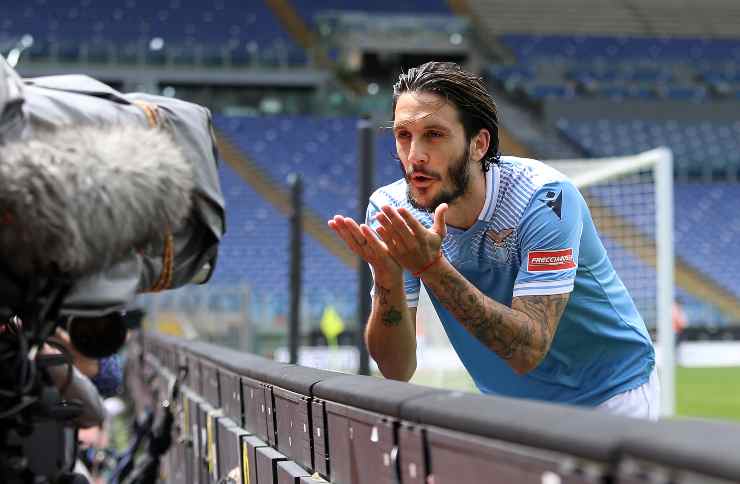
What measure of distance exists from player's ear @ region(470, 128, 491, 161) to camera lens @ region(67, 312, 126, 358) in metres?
1.10

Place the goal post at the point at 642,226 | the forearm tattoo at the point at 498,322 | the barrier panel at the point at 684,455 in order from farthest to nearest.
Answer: the goal post at the point at 642,226, the forearm tattoo at the point at 498,322, the barrier panel at the point at 684,455

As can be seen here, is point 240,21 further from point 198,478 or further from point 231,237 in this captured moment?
point 198,478

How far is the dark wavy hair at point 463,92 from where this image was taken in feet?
10.3

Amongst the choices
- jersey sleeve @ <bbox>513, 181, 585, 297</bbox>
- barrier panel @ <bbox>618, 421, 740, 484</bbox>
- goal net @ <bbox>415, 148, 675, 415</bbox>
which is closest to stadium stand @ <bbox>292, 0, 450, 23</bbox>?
goal net @ <bbox>415, 148, 675, 415</bbox>

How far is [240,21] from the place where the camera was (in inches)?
1283

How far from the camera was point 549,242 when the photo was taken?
9.89ft

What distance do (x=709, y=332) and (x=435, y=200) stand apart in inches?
1015

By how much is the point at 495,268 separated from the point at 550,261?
229 millimetres

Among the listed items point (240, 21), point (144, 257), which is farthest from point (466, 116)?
point (240, 21)

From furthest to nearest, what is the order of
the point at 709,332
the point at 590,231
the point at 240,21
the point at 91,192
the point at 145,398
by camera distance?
the point at 240,21
the point at 709,332
the point at 145,398
the point at 590,231
the point at 91,192

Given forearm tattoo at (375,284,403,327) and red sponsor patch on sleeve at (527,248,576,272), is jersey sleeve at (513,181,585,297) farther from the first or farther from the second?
forearm tattoo at (375,284,403,327)

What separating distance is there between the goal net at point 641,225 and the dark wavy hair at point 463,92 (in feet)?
22.0

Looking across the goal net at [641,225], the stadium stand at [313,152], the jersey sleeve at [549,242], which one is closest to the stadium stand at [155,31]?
the stadium stand at [313,152]

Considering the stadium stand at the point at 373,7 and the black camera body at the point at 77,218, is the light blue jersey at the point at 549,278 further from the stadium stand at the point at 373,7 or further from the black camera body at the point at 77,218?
the stadium stand at the point at 373,7
